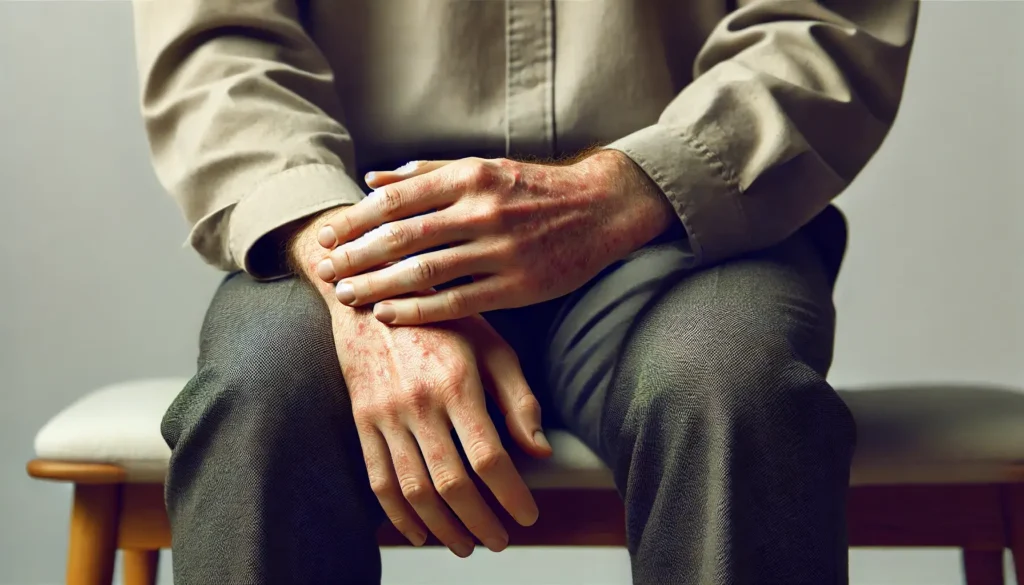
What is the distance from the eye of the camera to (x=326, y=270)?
0.64 m

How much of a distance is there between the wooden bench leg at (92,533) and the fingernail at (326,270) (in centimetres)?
31

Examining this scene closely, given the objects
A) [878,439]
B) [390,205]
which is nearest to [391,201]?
[390,205]

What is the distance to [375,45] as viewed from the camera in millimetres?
860

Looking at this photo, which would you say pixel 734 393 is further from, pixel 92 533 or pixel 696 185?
pixel 92 533

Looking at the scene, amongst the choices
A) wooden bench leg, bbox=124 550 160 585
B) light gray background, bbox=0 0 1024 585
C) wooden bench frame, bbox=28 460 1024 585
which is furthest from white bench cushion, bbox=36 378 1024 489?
light gray background, bbox=0 0 1024 585

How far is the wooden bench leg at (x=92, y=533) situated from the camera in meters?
0.81

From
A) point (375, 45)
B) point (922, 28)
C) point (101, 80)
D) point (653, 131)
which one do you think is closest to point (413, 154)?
point (375, 45)

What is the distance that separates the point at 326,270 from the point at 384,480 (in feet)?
0.47

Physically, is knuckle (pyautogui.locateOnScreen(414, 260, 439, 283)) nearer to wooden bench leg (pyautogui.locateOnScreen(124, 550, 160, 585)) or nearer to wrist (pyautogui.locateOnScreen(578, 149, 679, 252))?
wrist (pyautogui.locateOnScreen(578, 149, 679, 252))

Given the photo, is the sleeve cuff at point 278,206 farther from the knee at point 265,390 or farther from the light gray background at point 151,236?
the light gray background at point 151,236

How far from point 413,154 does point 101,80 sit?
0.77m

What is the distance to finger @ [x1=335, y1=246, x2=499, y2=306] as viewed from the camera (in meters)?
0.62

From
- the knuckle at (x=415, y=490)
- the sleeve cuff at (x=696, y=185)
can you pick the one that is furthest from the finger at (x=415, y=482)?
the sleeve cuff at (x=696, y=185)

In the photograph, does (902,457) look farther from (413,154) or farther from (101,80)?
(101,80)
